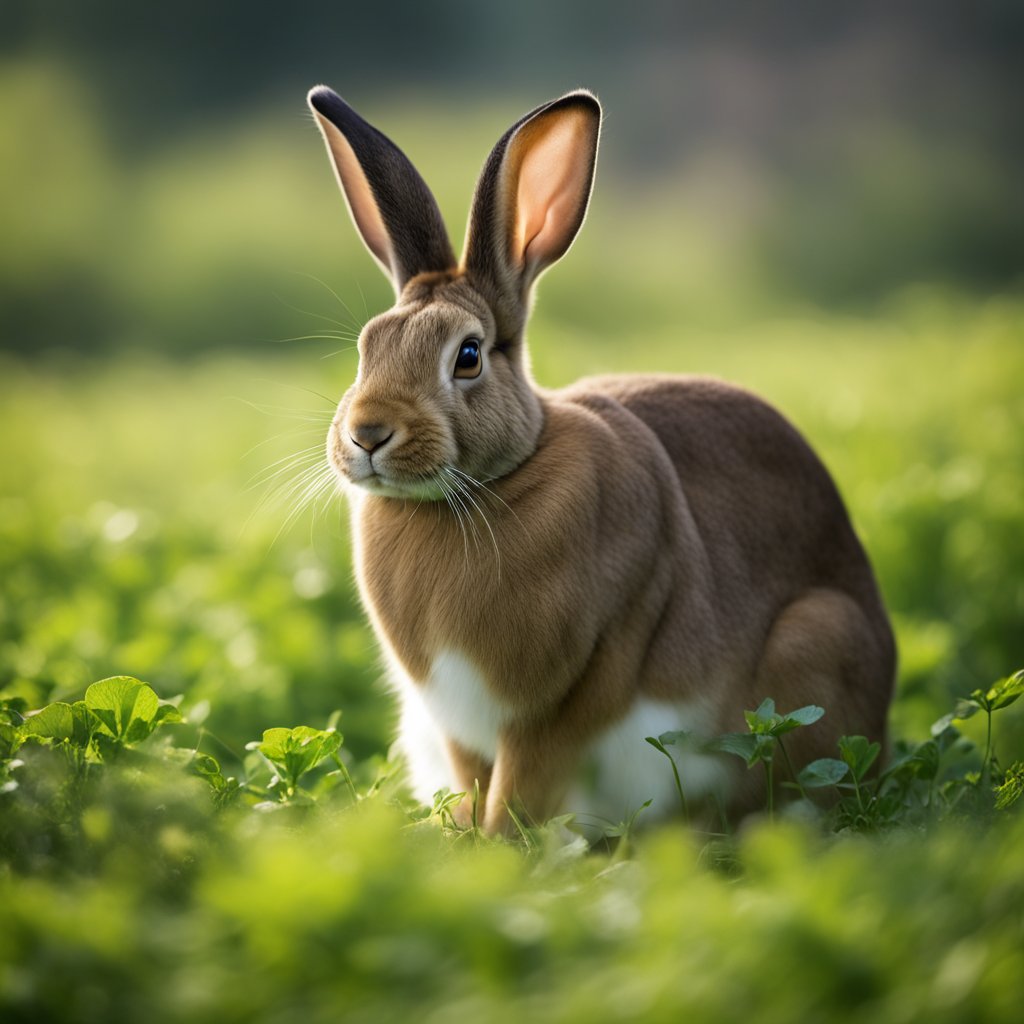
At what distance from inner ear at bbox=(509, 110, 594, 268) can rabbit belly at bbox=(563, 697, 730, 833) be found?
1.28 meters

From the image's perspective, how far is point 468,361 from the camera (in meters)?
3.34

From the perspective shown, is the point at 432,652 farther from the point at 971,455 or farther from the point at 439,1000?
the point at 971,455

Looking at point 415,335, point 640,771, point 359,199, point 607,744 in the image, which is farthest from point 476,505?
point 359,199

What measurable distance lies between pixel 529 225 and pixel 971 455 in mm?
3774

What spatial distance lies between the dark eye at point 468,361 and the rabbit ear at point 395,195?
1.16 ft

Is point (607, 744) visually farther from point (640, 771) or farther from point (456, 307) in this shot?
point (456, 307)

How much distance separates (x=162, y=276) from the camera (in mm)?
12266

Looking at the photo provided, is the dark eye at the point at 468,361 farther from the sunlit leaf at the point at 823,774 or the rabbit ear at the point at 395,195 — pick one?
the sunlit leaf at the point at 823,774

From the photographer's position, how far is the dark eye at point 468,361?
3.32 meters

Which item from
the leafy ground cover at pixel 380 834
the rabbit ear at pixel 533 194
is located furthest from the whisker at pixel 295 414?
the rabbit ear at pixel 533 194

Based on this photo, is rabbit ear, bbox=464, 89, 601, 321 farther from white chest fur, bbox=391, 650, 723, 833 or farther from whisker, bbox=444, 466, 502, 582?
white chest fur, bbox=391, 650, 723, 833

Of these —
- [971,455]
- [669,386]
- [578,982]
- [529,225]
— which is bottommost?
[971,455]

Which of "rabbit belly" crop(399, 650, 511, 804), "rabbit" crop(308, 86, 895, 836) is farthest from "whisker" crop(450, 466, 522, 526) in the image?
"rabbit belly" crop(399, 650, 511, 804)

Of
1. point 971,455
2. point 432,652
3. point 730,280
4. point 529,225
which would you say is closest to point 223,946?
point 432,652
